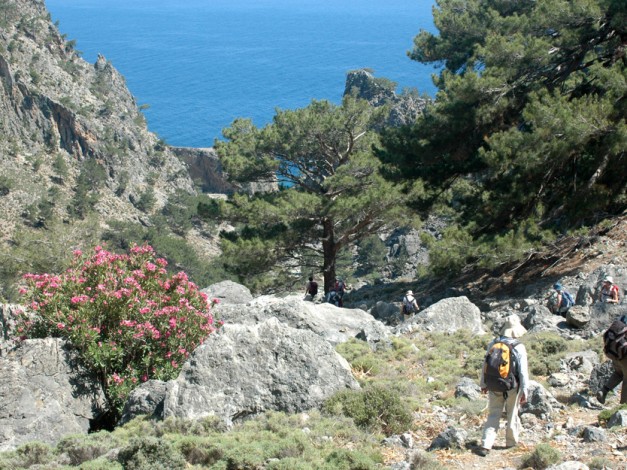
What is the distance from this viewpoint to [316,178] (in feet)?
83.5

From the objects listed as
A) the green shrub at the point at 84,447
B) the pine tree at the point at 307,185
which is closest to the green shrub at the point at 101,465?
the green shrub at the point at 84,447

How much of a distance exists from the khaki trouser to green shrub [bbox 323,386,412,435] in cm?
115

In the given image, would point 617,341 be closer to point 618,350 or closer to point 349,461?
point 618,350

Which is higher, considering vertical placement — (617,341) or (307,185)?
(307,185)

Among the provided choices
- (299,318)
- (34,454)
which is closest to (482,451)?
(34,454)

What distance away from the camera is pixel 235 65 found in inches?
5812

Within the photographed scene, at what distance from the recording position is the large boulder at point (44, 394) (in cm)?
834

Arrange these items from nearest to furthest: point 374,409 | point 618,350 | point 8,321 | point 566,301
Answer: point 618,350 < point 374,409 < point 8,321 < point 566,301

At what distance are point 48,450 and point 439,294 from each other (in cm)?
1297

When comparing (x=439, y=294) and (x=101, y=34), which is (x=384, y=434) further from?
(x=101, y=34)

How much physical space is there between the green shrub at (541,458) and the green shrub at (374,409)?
62.0 inches

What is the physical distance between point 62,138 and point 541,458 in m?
74.0

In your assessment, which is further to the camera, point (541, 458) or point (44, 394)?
point (44, 394)

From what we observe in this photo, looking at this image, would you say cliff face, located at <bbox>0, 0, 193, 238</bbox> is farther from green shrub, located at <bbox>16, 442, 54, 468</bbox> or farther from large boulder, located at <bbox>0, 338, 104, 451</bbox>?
green shrub, located at <bbox>16, 442, 54, 468</bbox>
